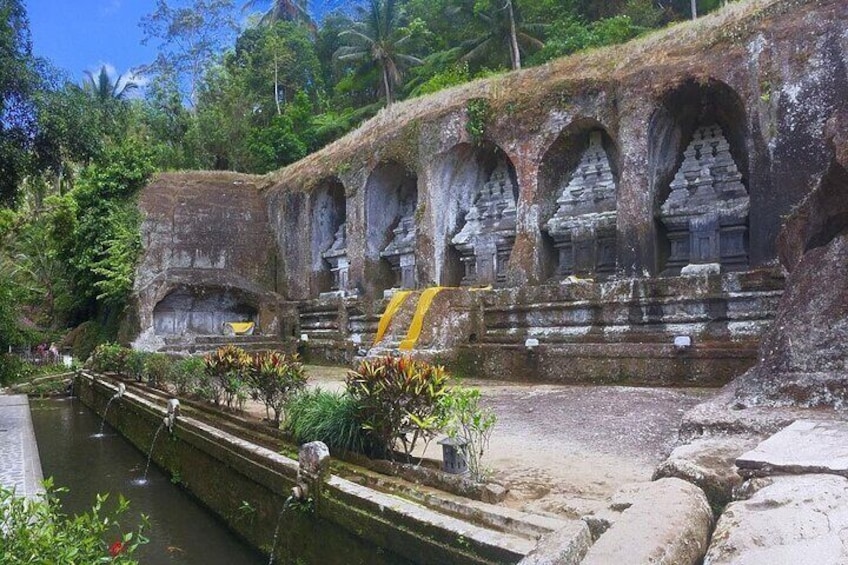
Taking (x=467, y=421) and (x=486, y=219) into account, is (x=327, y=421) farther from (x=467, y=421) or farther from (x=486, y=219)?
(x=486, y=219)

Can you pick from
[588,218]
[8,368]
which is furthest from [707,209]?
[8,368]

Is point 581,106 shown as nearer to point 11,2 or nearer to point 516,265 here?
point 516,265

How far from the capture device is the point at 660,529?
2.74m

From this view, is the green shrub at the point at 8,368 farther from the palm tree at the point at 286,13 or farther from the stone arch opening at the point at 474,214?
the palm tree at the point at 286,13

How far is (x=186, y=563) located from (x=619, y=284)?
7146 millimetres

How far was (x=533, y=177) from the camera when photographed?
15203mm

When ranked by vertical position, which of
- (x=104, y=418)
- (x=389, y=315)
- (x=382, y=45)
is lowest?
(x=104, y=418)

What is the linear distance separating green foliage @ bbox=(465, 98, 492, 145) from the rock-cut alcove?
6558 mm

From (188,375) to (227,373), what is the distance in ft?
6.90

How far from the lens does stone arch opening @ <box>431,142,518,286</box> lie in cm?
1703

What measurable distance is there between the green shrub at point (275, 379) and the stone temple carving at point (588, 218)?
8862mm

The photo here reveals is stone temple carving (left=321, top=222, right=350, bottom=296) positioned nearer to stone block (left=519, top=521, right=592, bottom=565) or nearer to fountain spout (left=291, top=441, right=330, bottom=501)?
fountain spout (left=291, top=441, right=330, bottom=501)

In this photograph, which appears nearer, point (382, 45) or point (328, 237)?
point (328, 237)

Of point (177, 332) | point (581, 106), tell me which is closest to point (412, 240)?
point (581, 106)
